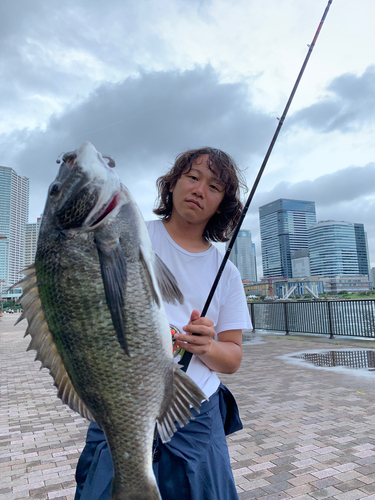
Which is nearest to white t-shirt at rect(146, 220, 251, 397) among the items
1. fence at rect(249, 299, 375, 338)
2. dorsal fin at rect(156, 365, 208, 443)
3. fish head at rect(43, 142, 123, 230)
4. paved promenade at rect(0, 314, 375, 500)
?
dorsal fin at rect(156, 365, 208, 443)

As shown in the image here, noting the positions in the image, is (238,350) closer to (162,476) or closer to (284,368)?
(162,476)

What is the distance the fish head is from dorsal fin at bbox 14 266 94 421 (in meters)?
0.26

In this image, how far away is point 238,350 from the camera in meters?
1.87

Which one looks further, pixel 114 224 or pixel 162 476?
pixel 162 476

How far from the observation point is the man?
158 cm

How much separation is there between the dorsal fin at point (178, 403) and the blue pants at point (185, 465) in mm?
255

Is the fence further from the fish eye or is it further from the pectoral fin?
the fish eye

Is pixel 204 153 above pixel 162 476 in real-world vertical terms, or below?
above

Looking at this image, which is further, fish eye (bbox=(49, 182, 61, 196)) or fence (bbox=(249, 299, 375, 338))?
fence (bbox=(249, 299, 375, 338))

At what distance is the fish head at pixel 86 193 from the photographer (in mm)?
1344

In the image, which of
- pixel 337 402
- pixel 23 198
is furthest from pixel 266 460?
pixel 23 198

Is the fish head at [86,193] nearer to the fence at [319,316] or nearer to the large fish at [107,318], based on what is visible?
the large fish at [107,318]

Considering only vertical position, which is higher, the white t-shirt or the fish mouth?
the fish mouth

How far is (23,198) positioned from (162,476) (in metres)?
4.95
